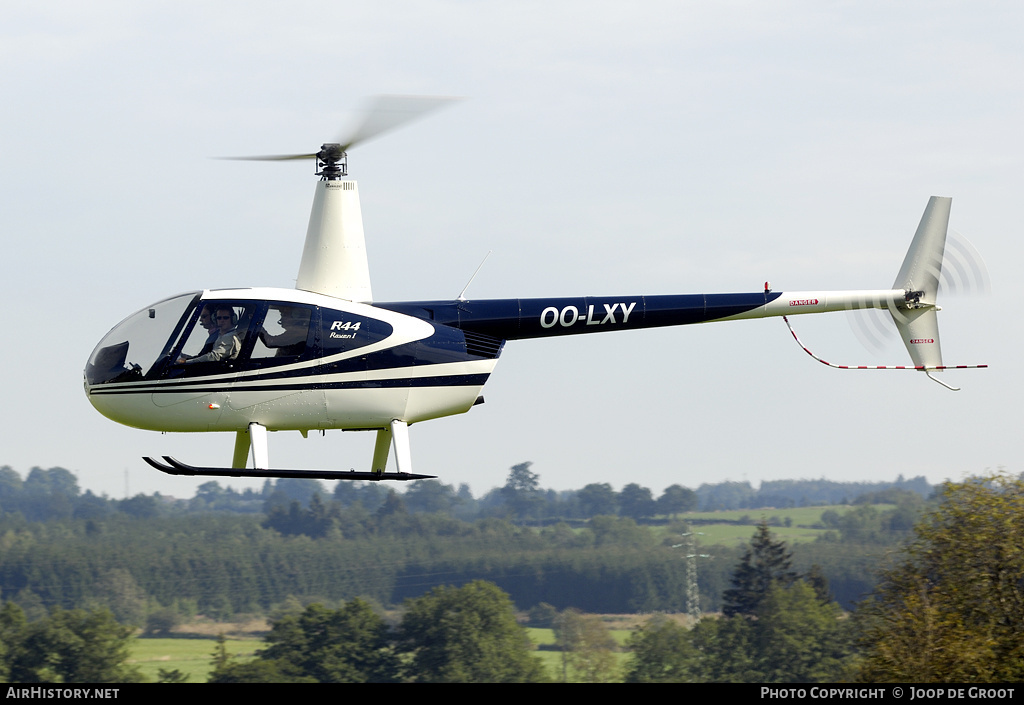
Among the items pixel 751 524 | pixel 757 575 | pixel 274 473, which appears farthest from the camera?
pixel 751 524

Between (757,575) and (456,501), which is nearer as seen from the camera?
(757,575)

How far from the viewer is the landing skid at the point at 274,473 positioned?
47.3 feet

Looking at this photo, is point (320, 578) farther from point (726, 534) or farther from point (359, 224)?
point (359, 224)

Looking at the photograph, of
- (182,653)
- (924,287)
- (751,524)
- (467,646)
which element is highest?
(924,287)

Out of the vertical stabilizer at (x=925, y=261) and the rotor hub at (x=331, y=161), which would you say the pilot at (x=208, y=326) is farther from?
the vertical stabilizer at (x=925, y=261)

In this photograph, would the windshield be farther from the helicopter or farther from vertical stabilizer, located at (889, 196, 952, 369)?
vertical stabilizer, located at (889, 196, 952, 369)

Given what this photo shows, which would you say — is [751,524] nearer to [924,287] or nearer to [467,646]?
[467,646]

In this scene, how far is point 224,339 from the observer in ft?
50.0

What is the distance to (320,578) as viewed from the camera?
112375 millimetres

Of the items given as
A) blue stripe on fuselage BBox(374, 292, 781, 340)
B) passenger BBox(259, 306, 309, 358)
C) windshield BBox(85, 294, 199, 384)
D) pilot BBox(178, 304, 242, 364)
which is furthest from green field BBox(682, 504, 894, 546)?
windshield BBox(85, 294, 199, 384)

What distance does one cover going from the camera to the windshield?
15227 millimetres

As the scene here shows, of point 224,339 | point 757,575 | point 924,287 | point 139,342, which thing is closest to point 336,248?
point 224,339

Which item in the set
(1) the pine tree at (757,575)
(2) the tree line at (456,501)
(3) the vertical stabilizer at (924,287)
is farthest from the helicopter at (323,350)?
(2) the tree line at (456,501)

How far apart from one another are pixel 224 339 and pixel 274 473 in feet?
6.23
